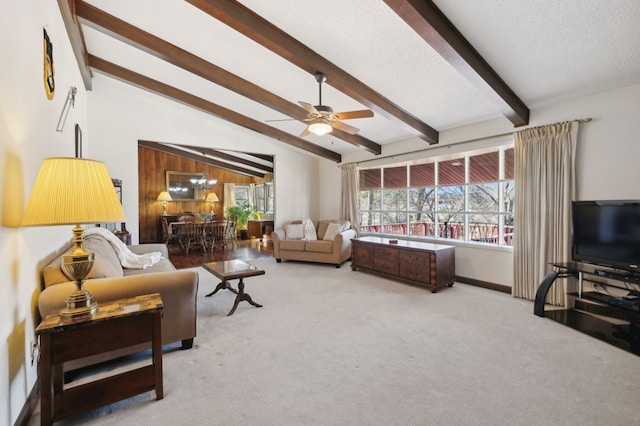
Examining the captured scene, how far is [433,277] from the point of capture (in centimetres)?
411

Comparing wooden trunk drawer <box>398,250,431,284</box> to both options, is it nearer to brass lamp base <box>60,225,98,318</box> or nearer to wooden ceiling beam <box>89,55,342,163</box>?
wooden ceiling beam <box>89,55,342,163</box>

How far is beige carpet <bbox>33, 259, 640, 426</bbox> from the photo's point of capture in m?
1.77

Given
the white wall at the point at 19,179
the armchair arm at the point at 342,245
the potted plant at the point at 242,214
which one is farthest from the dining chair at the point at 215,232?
the white wall at the point at 19,179

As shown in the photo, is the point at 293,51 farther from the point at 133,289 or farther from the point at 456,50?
the point at 133,289

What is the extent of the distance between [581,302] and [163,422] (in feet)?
14.1

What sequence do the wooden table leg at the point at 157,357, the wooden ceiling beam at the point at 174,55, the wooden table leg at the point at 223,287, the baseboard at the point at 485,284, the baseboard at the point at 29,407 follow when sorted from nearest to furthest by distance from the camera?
the baseboard at the point at 29,407 → the wooden table leg at the point at 157,357 → the wooden ceiling beam at the point at 174,55 → the wooden table leg at the point at 223,287 → the baseboard at the point at 485,284

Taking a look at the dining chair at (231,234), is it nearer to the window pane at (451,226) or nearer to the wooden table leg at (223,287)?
the wooden table leg at (223,287)

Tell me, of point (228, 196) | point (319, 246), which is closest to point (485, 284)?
point (319, 246)

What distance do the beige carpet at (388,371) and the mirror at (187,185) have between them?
6.66 m

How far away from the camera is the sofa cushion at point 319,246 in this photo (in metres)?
5.84

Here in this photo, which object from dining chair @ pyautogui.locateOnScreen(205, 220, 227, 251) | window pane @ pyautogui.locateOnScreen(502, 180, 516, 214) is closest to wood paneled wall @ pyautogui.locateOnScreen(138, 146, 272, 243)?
dining chair @ pyautogui.locateOnScreen(205, 220, 227, 251)

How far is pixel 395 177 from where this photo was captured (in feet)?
20.0

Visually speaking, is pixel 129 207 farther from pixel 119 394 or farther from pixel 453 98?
pixel 453 98

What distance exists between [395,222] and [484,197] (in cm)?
183
